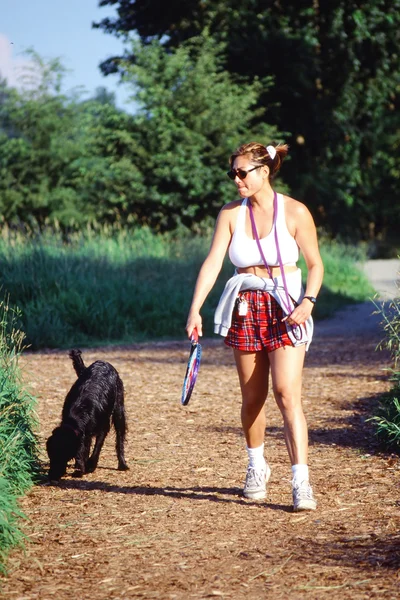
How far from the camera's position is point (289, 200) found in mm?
5012

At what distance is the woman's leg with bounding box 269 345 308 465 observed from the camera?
4.91 m

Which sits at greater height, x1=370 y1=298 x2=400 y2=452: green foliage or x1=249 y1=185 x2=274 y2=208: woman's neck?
x1=249 y1=185 x2=274 y2=208: woman's neck

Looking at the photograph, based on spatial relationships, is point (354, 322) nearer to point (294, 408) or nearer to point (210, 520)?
point (294, 408)

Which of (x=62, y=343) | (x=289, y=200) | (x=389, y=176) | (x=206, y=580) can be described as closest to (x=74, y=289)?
(x=62, y=343)

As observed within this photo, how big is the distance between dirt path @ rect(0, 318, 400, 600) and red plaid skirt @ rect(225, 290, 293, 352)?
3.06ft

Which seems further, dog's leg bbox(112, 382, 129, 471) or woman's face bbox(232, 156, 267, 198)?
dog's leg bbox(112, 382, 129, 471)

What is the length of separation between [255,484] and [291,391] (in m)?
0.72

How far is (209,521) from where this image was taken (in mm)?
4969

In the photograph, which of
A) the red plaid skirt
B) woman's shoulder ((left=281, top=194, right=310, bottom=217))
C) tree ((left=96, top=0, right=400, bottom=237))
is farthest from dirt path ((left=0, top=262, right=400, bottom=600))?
tree ((left=96, top=0, right=400, bottom=237))

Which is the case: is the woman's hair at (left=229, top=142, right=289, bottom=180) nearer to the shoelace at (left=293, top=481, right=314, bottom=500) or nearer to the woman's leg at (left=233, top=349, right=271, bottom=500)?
the woman's leg at (left=233, top=349, right=271, bottom=500)

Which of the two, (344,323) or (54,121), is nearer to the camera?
(344,323)

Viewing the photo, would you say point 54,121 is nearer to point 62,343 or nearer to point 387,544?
point 62,343

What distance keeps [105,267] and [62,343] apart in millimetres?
3091

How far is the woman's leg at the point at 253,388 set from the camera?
5.08 meters
